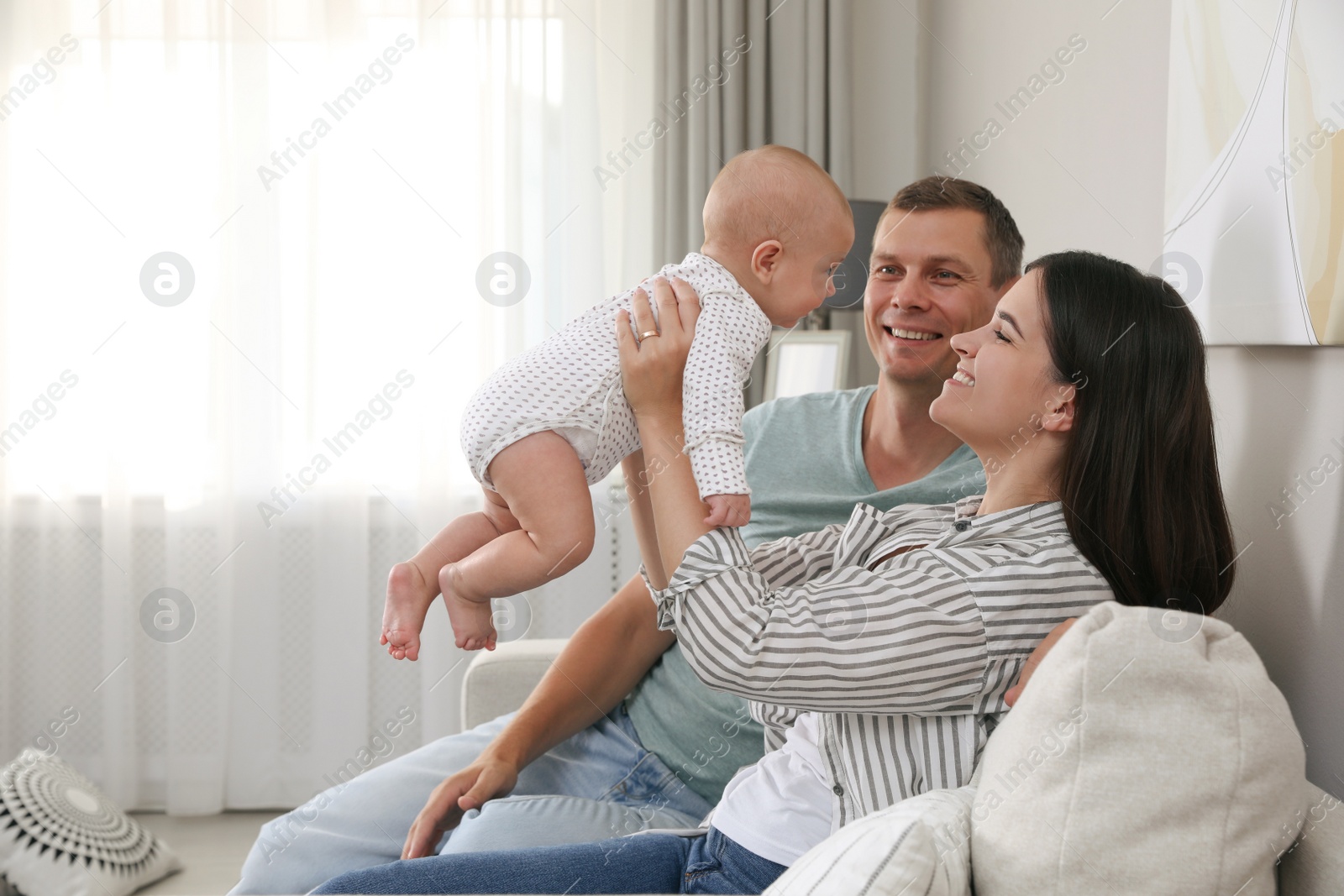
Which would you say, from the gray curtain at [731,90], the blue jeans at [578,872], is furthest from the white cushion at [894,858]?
the gray curtain at [731,90]

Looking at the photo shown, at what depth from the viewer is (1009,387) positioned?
115cm

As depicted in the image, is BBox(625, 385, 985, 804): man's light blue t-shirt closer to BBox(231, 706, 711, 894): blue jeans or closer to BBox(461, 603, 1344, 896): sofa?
BBox(231, 706, 711, 894): blue jeans

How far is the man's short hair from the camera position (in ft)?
5.38

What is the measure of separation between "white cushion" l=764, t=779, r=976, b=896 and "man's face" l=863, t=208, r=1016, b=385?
87 centimetres

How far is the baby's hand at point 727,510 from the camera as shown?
1.13 m

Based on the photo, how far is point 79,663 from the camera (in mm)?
3203

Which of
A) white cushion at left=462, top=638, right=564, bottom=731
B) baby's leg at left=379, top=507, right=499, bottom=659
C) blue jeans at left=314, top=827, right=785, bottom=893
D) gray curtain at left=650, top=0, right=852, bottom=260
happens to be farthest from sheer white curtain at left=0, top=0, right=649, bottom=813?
blue jeans at left=314, top=827, right=785, bottom=893

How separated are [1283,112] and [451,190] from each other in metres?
2.51

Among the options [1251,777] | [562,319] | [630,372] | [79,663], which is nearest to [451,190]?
[562,319]

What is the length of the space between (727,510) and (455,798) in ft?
2.35

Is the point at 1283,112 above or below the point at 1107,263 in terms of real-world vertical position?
above

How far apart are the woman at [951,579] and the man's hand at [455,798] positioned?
1.02 feet

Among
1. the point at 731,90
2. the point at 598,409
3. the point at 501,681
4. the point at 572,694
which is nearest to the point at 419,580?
the point at 598,409

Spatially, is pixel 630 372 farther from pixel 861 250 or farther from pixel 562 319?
pixel 562 319
